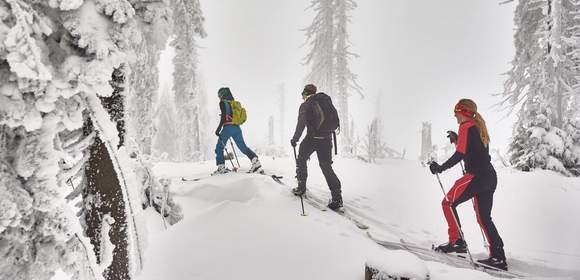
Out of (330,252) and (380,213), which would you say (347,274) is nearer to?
(330,252)

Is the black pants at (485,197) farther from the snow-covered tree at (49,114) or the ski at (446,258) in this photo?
the snow-covered tree at (49,114)

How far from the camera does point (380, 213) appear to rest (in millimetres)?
6828

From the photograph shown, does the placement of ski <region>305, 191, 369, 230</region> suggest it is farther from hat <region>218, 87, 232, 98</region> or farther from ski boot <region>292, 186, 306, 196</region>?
hat <region>218, 87, 232, 98</region>

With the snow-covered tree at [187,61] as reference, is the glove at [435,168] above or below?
below

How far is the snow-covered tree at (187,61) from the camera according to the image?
42.3 ft

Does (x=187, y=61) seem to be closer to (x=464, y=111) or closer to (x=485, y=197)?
(x=464, y=111)

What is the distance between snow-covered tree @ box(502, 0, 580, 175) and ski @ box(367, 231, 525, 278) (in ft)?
23.2

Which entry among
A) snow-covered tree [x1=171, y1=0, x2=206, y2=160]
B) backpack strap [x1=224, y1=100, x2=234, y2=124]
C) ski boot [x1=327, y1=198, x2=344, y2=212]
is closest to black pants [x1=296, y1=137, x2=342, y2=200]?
ski boot [x1=327, y1=198, x2=344, y2=212]

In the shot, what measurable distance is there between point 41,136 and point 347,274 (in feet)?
9.59

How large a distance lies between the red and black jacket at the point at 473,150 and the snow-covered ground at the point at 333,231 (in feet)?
4.84

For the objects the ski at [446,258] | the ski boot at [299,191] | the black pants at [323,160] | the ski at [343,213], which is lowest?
the ski at [446,258]

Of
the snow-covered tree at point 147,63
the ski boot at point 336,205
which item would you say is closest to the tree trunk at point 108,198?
the snow-covered tree at point 147,63

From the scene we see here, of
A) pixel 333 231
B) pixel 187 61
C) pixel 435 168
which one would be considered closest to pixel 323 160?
pixel 333 231

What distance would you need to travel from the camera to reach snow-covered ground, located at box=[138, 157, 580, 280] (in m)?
3.36
